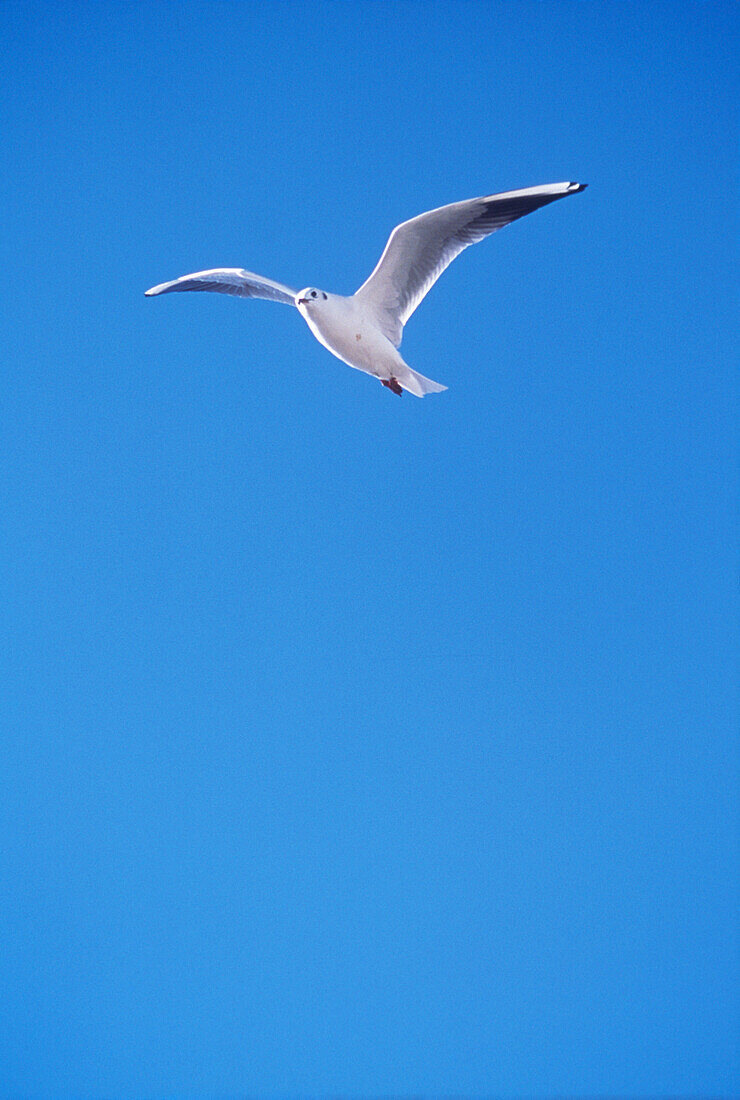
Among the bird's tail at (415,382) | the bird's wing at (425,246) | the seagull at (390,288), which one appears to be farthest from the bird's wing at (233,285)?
the bird's tail at (415,382)

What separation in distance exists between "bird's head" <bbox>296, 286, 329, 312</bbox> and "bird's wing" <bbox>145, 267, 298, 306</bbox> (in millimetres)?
129

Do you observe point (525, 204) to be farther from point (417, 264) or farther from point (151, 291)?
point (151, 291)

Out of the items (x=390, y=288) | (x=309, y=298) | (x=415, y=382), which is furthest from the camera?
(x=390, y=288)

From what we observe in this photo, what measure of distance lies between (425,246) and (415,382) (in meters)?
0.48

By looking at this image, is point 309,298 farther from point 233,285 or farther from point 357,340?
point 233,285

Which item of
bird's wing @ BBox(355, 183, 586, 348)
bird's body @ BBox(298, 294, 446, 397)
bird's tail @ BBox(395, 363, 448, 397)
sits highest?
bird's wing @ BBox(355, 183, 586, 348)

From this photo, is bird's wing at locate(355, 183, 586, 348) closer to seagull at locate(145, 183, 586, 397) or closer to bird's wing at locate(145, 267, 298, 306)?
seagull at locate(145, 183, 586, 397)

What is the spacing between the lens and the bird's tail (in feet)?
10.3

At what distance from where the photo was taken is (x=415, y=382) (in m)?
3.14

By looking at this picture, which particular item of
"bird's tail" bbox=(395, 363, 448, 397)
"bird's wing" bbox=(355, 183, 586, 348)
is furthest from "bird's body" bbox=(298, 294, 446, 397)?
"bird's wing" bbox=(355, 183, 586, 348)

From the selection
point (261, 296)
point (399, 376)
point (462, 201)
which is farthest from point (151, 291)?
point (462, 201)

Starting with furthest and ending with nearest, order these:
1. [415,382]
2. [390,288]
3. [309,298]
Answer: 1. [390,288]
2. [415,382]
3. [309,298]

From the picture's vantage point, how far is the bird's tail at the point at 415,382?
3.13m

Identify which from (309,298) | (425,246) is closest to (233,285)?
(309,298)
